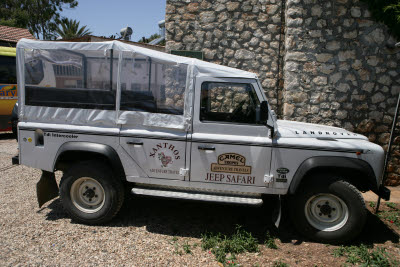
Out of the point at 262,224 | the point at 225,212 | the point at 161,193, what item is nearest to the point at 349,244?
the point at 262,224

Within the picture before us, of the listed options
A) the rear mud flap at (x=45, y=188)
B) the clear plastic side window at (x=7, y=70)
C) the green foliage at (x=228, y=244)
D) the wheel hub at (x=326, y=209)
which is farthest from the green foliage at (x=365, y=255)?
the clear plastic side window at (x=7, y=70)

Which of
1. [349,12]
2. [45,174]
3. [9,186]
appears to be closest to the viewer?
[45,174]

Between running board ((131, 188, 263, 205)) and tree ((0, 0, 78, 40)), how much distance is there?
3115 cm

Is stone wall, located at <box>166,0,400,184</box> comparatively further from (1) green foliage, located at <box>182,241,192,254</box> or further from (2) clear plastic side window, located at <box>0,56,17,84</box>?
(2) clear plastic side window, located at <box>0,56,17,84</box>

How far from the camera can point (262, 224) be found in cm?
434

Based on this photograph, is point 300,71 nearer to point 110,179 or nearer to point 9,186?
point 110,179

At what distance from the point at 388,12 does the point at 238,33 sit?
322cm

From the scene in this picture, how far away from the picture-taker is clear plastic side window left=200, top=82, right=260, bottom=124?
379cm

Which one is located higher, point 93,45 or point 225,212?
point 93,45

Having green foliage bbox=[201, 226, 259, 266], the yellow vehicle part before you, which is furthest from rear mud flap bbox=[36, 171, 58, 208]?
the yellow vehicle part

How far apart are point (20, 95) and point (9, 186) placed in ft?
7.90

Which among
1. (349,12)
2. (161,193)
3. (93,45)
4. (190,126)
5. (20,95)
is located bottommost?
(161,193)

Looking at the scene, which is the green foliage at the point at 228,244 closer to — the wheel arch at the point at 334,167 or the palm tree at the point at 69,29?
the wheel arch at the point at 334,167

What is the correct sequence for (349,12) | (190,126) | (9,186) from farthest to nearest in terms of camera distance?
(349,12)
(9,186)
(190,126)
